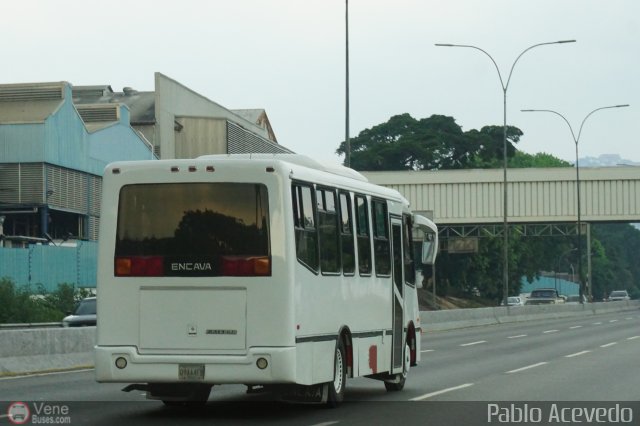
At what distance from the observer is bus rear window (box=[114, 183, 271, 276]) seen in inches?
579

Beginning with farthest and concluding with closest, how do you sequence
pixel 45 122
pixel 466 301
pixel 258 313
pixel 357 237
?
pixel 466 301, pixel 45 122, pixel 357 237, pixel 258 313

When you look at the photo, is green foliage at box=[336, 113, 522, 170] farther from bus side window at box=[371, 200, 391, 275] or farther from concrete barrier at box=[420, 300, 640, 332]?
bus side window at box=[371, 200, 391, 275]

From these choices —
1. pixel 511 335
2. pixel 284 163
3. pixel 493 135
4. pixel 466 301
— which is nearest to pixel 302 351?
pixel 284 163

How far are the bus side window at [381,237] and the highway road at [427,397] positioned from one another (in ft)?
5.71

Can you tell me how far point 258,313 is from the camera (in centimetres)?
1448

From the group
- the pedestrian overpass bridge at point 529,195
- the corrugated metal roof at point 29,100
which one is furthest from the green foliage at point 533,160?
the corrugated metal roof at point 29,100

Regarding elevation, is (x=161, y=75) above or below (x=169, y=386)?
above

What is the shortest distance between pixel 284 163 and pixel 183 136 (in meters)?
64.2

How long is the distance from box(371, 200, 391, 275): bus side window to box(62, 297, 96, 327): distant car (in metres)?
17.3

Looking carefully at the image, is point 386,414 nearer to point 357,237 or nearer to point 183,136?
point 357,237

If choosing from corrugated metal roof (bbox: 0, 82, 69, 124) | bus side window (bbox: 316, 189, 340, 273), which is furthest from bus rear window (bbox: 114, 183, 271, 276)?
corrugated metal roof (bbox: 0, 82, 69, 124)

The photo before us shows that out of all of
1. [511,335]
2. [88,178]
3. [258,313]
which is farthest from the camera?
[88,178]

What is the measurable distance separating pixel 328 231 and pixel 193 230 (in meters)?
1.93

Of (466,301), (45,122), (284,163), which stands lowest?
(466,301)
